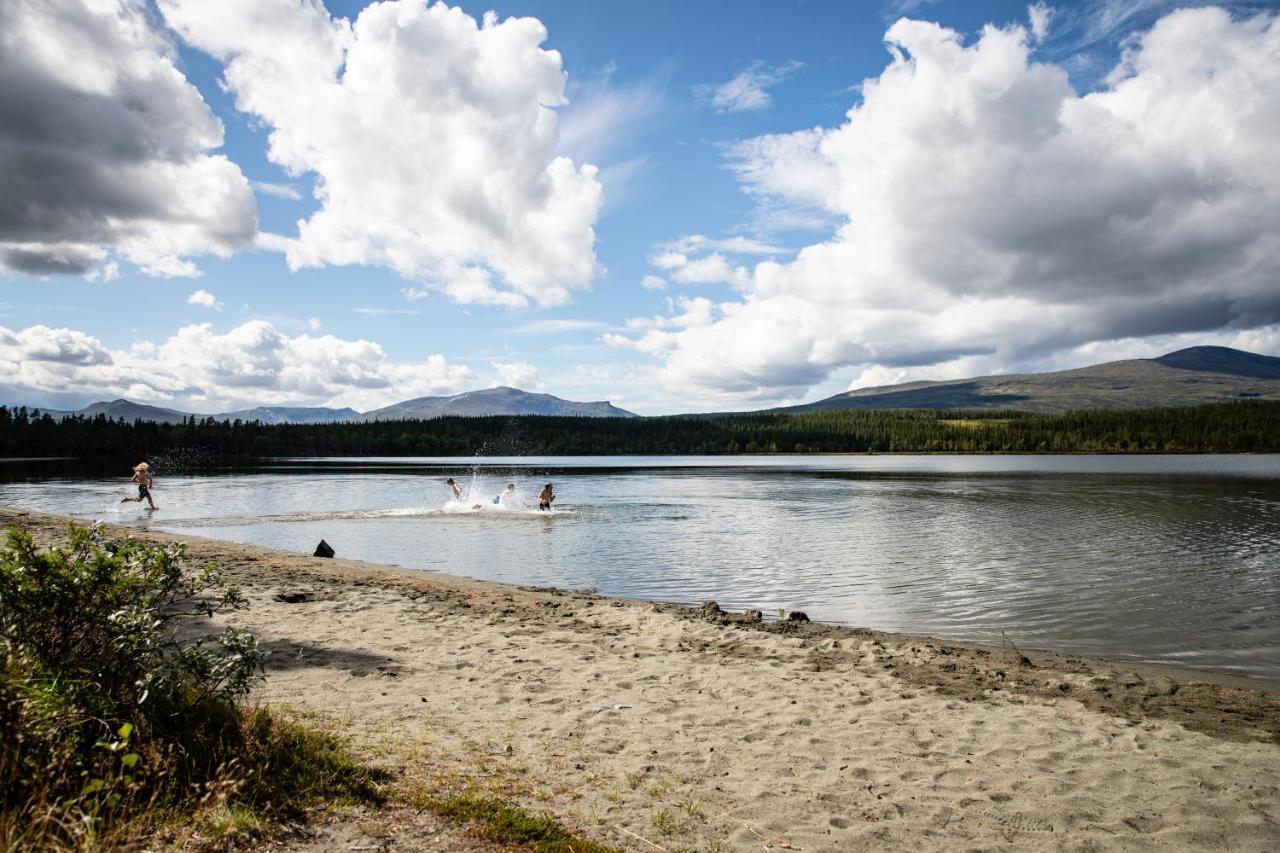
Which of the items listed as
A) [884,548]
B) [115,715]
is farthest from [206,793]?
[884,548]

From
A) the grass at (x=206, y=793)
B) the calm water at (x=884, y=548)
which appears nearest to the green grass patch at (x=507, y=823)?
the grass at (x=206, y=793)

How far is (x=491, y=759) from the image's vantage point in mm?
7840

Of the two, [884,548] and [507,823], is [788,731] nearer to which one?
[507,823]

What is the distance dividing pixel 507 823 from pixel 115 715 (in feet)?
10.9

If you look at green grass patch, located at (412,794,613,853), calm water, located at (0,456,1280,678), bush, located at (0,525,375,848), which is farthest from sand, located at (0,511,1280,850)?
calm water, located at (0,456,1280,678)

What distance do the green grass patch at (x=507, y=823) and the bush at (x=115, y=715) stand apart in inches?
31.4

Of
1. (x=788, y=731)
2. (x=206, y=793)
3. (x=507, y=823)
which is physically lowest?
(x=788, y=731)

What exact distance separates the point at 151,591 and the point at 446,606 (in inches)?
456

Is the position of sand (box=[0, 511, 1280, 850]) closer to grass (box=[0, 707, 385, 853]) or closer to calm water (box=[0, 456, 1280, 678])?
grass (box=[0, 707, 385, 853])

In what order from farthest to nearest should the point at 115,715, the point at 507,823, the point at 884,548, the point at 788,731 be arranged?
the point at 884,548, the point at 788,731, the point at 507,823, the point at 115,715

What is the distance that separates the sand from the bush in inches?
43.3

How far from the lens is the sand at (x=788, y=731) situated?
6809 mm

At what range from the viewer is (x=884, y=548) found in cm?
3088

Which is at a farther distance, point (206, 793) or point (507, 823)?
point (507, 823)
